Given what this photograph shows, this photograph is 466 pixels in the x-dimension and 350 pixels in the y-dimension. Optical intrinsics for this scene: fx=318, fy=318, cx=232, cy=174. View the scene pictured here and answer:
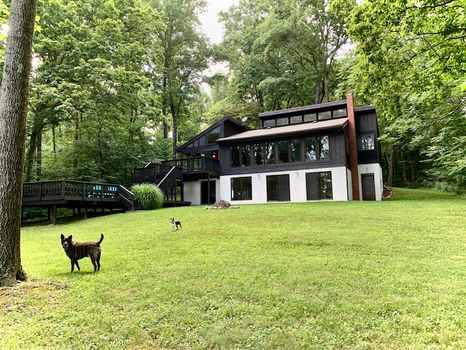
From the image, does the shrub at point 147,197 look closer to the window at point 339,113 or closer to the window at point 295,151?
the window at point 295,151

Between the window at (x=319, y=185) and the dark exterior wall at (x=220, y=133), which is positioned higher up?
the dark exterior wall at (x=220, y=133)

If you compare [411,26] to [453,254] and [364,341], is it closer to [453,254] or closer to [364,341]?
[453,254]

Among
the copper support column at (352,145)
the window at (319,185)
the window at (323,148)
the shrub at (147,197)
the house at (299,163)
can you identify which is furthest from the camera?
the copper support column at (352,145)

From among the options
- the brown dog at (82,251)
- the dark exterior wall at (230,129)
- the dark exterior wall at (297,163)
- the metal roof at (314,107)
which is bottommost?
the brown dog at (82,251)

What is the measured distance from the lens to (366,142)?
19.8m

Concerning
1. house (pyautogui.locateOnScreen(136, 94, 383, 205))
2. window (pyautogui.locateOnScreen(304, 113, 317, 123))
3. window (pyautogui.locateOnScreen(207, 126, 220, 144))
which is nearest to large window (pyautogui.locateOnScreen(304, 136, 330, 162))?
house (pyautogui.locateOnScreen(136, 94, 383, 205))

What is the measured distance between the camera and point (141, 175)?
755 inches

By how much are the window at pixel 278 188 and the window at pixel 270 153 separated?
3.36ft

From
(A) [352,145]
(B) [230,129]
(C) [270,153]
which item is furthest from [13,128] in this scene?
(B) [230,129]

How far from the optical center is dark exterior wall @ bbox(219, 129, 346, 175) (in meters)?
18.0

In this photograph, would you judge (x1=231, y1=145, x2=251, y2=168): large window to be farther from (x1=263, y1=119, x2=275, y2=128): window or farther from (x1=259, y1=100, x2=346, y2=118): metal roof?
(x1=259, y1=100, x2=346, y2=118): metal roof

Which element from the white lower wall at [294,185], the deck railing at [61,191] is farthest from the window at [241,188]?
the deck railing at [61,191]

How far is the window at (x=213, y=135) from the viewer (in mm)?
23598

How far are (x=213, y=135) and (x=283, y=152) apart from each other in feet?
21.0
